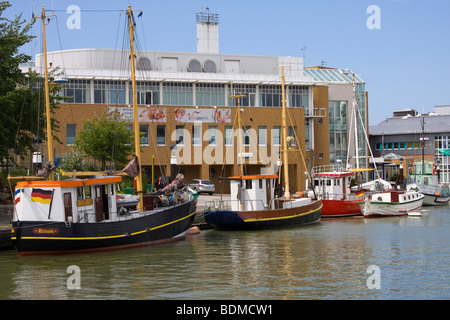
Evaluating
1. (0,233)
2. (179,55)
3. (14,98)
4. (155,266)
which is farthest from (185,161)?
(155,266)

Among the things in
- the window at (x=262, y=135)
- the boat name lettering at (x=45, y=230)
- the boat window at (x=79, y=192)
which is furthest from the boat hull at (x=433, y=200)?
the boat name lettering at (x=45, y=230)

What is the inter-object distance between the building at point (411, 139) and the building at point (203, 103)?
26356mm

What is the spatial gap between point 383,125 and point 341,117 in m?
28.3

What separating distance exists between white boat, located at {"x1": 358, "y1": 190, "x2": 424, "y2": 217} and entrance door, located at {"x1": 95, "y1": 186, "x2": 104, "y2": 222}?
23420 mm

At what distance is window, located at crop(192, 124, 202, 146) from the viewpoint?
63.1 m

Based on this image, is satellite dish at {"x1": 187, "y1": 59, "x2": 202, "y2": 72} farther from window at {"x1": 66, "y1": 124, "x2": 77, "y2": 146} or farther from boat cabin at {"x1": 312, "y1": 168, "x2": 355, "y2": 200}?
boat cabin at {"x1": 312, "y1": 168, "x2": 355, "y2": 200}

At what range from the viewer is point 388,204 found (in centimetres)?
4791

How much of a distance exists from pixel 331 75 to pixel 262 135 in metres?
17.8

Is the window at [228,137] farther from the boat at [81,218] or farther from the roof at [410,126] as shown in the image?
the roof at [410,126]

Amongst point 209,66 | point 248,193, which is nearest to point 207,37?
point 209,66

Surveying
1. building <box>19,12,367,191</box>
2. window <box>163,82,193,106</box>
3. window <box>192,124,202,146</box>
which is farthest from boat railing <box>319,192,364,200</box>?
window <box>163,82,193,106</box>

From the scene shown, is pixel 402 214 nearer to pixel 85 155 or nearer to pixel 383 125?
pixel 85 155

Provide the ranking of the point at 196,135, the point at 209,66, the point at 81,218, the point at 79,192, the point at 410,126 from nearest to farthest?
the point at 81,218 < the point at 79,192 < the point at 196,135 < the point at 209,66 < the point at 410,126

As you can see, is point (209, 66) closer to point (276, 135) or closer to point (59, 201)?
point (276, 135)
